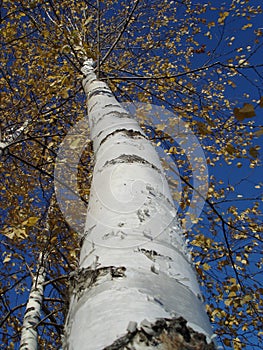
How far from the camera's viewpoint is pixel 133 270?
863 mm

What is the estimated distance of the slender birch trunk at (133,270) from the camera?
67 cm

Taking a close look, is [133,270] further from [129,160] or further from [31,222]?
[31,222]

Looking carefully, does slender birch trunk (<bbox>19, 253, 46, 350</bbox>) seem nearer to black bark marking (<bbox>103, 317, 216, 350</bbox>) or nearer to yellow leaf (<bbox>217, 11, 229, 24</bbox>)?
black bark marking (<bbox>103, 317, 216, 350</bbox>)

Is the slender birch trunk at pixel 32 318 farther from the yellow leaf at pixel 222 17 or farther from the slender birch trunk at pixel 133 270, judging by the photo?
the yellow leaf at pixel 222 17

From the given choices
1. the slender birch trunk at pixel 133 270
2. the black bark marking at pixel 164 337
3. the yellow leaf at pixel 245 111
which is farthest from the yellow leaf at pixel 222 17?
the black bark marking at pixel 164 337

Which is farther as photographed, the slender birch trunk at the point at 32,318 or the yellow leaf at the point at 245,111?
the slender birch trunk at the point at 32,318

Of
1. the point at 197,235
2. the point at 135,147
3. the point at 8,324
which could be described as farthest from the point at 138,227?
the point at 8,324

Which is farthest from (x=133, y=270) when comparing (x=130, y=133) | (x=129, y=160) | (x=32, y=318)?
(x=32, y=318)

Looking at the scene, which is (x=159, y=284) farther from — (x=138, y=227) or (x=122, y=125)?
(x=122, y=125)

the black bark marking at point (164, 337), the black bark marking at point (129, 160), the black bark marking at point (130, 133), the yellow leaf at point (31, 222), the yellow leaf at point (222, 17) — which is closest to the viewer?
the black bark marking at point (164, 337)

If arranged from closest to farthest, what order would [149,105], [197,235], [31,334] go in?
[31,334]
[197,235]
[149,105]

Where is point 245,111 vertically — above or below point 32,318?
above

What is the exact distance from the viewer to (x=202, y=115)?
5223 mm

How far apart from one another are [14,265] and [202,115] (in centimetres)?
403
